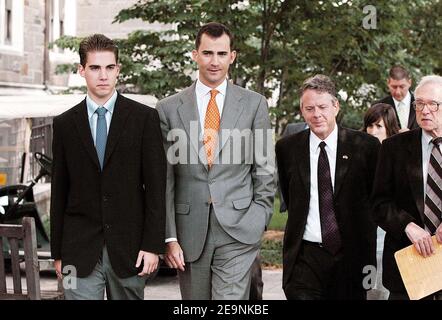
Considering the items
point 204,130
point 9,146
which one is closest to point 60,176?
point 204,130

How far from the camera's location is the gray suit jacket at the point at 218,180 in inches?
258

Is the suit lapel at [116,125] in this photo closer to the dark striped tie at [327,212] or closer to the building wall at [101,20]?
the dark striped tie at [327,212]

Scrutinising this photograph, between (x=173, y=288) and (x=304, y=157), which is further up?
(x=304, y=157)

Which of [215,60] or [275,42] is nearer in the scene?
[215,60]

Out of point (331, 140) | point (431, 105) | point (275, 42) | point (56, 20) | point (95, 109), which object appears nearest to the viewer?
point (431, 105)

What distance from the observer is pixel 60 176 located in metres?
6.18

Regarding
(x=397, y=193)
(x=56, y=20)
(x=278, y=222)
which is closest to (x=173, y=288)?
(x=397, y=193)

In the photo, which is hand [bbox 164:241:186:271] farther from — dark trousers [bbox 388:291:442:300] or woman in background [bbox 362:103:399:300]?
woman in background [bbox 362:103:399:300]

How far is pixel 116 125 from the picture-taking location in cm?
616

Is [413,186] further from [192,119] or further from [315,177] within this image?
[192,119]

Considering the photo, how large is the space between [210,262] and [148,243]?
2.14ft

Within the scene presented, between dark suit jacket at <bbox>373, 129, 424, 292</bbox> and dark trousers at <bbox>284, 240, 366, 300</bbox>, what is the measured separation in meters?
0.50

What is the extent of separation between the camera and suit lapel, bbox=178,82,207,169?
6582mm

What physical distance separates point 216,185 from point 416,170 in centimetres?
128
